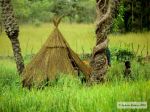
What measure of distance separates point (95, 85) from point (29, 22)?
0.70m

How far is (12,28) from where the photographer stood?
6926 mm

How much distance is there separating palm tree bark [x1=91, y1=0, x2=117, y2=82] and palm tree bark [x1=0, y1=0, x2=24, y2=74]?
567mm

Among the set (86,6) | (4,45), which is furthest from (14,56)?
(86,6)

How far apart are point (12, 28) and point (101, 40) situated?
69 centimetres

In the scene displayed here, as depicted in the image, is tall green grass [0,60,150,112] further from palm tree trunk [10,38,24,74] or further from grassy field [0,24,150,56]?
grassy field [0,24,150,56]

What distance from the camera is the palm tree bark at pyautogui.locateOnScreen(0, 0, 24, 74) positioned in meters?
6.94

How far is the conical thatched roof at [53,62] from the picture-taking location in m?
6.79

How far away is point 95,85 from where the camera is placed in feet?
22.1

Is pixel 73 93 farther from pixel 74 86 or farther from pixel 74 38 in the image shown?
pixel 74 38

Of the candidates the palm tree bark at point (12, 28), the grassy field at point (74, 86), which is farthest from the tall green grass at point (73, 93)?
the palm tree bark at point (12, 28)

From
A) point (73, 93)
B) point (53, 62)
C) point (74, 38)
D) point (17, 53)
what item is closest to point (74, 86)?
point (73, 93)

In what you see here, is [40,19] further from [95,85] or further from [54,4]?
[95,85]

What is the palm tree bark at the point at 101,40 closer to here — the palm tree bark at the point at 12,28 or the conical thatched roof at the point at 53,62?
the conical thatched roof at the point at 53,62

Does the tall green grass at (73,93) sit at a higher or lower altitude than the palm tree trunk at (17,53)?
lower
